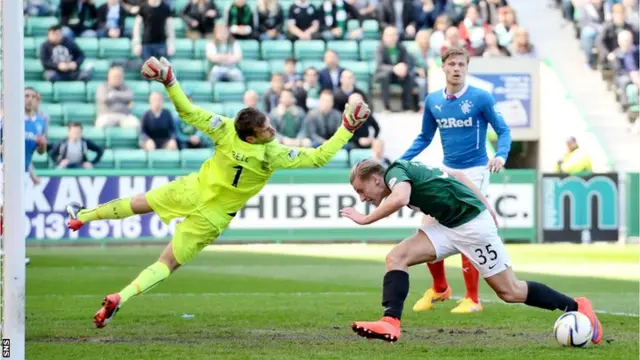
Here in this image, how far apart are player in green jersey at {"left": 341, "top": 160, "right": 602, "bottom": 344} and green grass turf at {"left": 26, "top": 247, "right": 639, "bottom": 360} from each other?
15.9 inches

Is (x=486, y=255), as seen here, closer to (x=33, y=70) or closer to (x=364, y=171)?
(x=364, y=171)

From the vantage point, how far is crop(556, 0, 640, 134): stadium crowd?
2917 cm

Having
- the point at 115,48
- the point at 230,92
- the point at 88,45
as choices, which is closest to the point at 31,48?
the point at 88,45

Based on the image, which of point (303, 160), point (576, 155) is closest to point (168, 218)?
point (303, 160)

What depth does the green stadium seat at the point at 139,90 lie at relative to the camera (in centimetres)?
2661

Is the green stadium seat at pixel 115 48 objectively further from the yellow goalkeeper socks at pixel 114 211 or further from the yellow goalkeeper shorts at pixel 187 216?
the yellow goalkeeper shorts at pixel 187 216

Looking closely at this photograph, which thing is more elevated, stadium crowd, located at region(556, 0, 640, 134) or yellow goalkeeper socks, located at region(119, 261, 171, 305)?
stadium crowd, located at region(556, 0, 640, 134)

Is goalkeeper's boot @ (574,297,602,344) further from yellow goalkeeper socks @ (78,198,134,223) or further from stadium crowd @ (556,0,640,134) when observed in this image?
stadium crowd @ (556,0,640,134)

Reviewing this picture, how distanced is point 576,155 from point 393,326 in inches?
659

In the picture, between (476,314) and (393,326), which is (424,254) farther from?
(476,314)

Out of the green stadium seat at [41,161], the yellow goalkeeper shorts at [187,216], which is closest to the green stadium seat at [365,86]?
the green stadium seat at [41,161]

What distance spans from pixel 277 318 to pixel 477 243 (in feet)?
9.69

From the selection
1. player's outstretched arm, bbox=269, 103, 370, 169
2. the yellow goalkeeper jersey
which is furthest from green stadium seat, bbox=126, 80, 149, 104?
player's outstretched arm, bbox=269, 103, 370, 169

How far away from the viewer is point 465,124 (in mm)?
12617
